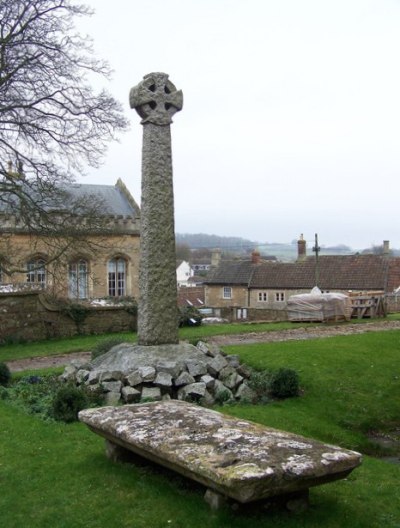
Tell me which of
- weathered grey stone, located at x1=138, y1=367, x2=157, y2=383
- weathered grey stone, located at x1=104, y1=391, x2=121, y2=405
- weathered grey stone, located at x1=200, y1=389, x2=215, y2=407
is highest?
weathered grey stone, located at x1=138, y1=367, x2=157, y2=383

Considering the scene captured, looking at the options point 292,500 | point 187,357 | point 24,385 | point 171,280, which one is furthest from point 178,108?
point 292,500

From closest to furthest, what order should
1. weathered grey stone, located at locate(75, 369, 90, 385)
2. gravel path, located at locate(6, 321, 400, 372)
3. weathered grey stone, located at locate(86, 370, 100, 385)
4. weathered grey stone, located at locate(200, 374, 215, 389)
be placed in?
1. weathered grey stone, located at locate(86, 370, 100, 385)
2. weathered grey stone, located at locate(200, 374, 215, 389)
3. weathered grey stone, located at locate(75, 369, 90, 385)
4. gravel path, located at locate(6, 321, 400, 372)

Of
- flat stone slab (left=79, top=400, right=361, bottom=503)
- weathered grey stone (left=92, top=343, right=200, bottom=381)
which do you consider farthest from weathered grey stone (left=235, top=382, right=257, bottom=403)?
flat stone slab (left=79, top=400, right=361, bottom=503)

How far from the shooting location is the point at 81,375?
12.3 metres

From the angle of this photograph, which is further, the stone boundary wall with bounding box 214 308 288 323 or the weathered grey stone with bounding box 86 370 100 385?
the stone boundary wall with bounding box 214 308 288 323

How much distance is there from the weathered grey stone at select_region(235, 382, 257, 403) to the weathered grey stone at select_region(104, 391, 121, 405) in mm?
2432

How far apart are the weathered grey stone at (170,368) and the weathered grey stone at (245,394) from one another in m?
1.30

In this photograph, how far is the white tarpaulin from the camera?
25.7m

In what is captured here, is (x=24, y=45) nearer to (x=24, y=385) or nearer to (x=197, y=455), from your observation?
(x=24, y=385)

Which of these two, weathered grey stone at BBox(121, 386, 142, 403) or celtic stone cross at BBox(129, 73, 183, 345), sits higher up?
celtic stone cross at BBox(129, 73, 183, 345)

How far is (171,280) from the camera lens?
41.2ft

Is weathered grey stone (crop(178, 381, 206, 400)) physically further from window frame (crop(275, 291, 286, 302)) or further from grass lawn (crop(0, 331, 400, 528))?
window frame (crop(275, 291, 286, 302))

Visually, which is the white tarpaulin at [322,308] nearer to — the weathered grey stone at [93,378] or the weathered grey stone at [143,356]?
the weathered grey stone at [143,356]

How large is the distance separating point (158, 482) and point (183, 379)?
451cm
